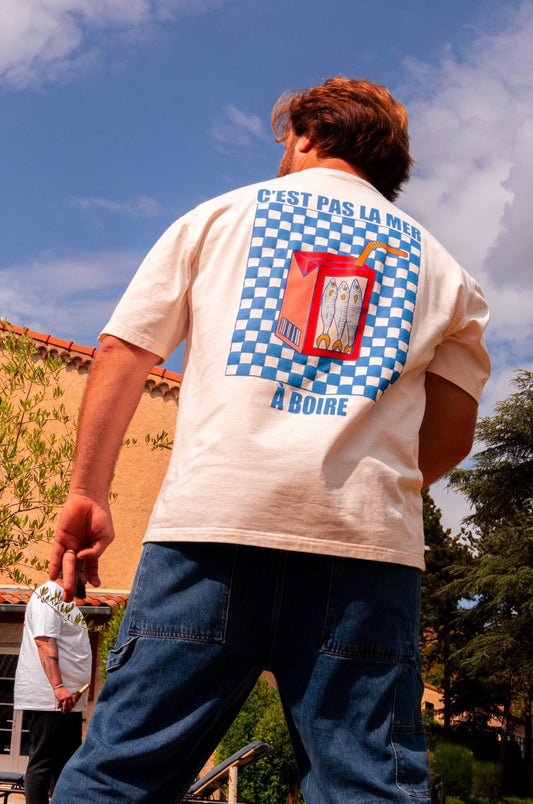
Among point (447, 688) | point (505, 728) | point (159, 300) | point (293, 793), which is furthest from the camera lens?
point (447, 688)

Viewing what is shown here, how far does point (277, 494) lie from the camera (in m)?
1.49

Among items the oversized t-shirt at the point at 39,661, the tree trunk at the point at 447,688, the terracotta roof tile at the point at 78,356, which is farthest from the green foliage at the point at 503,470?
the oversized t-shirt at the point at 39,661

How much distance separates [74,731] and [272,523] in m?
5.34

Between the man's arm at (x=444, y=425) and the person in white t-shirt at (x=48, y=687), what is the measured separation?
423 centimetres

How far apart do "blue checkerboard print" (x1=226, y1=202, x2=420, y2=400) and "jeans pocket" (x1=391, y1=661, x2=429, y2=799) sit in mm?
549

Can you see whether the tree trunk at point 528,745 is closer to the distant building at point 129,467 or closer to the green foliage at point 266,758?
the distant building at point 129,467

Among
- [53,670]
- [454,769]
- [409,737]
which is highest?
[409,737]

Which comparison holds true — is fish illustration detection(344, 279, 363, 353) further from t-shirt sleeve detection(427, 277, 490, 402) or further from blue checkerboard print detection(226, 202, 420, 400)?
t-shirt sleeve detection(427, 277, 490, 402)

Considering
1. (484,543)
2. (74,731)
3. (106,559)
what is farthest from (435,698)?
(74,731)

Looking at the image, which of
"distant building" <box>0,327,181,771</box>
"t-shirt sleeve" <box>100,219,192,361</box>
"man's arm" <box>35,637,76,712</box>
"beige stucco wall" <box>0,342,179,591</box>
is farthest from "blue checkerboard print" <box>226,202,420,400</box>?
"beige stucco wall" <box>0,342,179,591</box>

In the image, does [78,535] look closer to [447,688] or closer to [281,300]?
[281,300]

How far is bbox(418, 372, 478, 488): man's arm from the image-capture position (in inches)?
76.3

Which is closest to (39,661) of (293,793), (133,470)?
(293,793)

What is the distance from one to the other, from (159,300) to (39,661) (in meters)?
4.98
